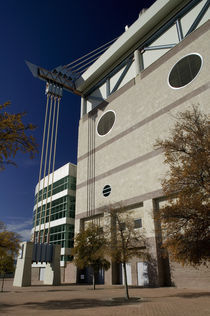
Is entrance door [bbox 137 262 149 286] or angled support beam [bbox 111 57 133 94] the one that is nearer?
entrance door [bbox 137 262 149 286]

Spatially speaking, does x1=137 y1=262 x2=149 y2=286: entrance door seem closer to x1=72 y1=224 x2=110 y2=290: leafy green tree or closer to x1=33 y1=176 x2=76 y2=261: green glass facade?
x1=72 y1=224 x2=110 y2=290: leafy green tree

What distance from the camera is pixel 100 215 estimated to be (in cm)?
3441

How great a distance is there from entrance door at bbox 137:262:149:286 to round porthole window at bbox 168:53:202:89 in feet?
67.8

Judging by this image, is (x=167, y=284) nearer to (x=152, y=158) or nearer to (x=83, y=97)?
(x=152, y=158)

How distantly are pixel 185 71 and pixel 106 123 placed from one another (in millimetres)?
14240

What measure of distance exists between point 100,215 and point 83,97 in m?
23.3

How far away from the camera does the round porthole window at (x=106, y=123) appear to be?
36938 millimetres

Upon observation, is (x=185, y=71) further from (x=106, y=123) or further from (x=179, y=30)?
(x=106, y=123)

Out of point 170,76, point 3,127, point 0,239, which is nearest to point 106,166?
point 170,76

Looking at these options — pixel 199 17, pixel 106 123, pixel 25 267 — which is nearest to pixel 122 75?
pixel 106 123

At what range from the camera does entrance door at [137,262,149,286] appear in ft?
84.2

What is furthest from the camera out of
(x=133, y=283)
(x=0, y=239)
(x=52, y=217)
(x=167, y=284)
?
(x=52, y=217)

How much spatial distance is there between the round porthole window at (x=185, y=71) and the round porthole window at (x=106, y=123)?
35.7 feet

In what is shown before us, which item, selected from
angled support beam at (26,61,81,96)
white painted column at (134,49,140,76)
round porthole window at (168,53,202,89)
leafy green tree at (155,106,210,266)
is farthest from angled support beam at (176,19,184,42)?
leafy green tree at (155,106,210,266)
